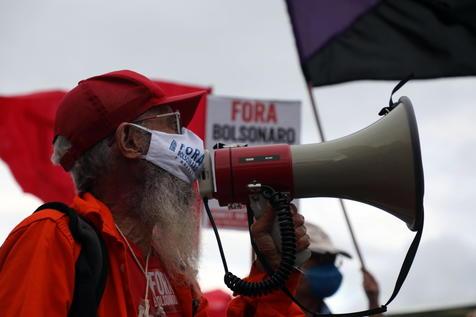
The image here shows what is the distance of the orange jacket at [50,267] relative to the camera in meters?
2.08

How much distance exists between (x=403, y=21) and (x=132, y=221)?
11.7 ft

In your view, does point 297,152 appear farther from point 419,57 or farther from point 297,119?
point 297,119

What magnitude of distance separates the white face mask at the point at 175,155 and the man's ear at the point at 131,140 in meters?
0.02

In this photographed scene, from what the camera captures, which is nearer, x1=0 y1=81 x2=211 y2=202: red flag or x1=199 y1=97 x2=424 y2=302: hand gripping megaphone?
x1=199 y1=97 x2=424 y2=302: hand gripping megaphone

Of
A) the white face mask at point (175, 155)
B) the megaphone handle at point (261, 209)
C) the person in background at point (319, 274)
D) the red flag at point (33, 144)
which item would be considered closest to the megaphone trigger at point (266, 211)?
the megaphone handle at point (261, 209)

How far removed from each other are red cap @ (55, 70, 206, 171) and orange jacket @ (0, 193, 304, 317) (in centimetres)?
27

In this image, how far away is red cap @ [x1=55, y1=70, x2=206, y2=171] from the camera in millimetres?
2688

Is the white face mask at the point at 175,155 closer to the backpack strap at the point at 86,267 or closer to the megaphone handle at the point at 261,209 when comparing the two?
the megaphone handle at the point at 261,209

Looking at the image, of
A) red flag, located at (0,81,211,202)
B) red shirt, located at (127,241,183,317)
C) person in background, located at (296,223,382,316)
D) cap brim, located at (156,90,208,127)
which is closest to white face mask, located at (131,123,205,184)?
cap brim, located at (156,90,208,127)

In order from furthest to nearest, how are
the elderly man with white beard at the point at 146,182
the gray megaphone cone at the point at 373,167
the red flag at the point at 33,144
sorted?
the red flag at the point at 33,144 < the elderly man with white beard at the point at 146,182 < the gray megaphone cone at the point at 373,167

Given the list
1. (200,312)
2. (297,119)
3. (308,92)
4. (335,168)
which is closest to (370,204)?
(335,168)

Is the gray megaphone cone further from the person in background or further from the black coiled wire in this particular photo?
the person in background

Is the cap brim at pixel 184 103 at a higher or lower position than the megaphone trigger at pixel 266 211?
higher

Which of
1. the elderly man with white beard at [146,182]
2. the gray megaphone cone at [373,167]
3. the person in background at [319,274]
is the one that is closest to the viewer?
the gray megaphone cone at [373,167]
